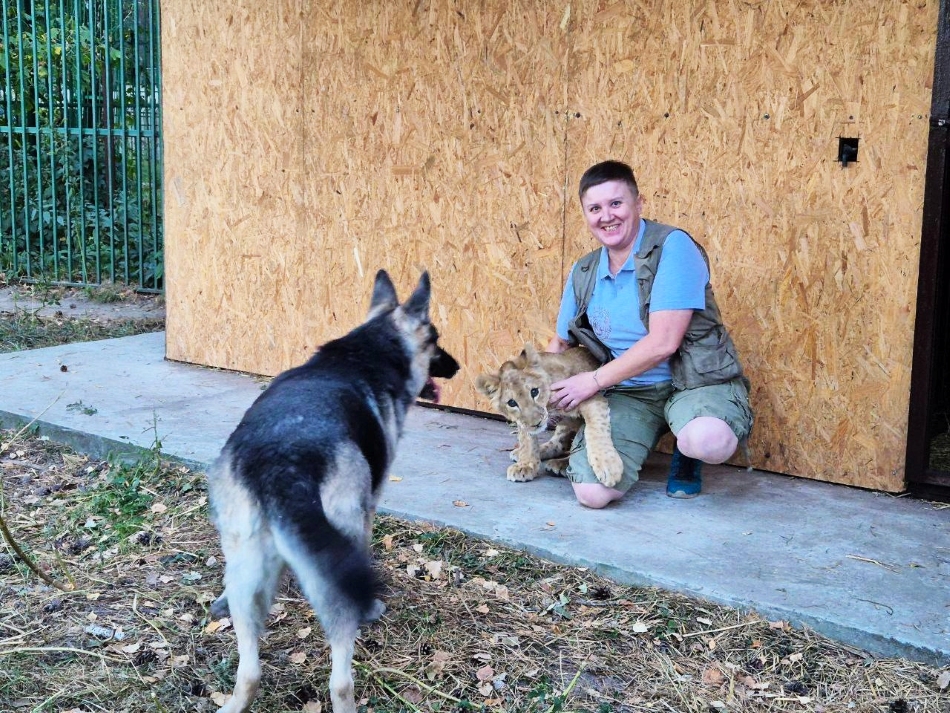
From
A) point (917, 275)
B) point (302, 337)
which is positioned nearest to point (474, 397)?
point (302, 337)

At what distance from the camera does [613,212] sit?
14.7 ft

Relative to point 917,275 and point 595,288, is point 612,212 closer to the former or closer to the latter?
point 595,288

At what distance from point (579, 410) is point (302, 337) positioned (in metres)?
2.90

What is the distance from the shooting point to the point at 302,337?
6.93m

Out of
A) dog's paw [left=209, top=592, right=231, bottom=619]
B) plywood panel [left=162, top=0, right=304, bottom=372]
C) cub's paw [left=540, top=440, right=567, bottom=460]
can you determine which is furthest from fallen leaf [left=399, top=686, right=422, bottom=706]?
plywood panel [left=162, top=0, right=304, bottom=372]

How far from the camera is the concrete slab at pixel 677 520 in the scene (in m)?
3.57

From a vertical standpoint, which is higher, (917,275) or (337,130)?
(337,130)

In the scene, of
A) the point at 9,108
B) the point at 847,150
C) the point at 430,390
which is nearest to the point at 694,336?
the point at 847,150

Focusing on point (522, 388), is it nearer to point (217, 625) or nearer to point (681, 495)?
point (681, 495)

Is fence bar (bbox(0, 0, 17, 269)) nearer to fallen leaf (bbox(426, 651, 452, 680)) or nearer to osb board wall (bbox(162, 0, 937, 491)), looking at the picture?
osb board wall (bbox(162, 0, 937, 491))

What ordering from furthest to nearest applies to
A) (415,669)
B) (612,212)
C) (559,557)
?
(612,212) → (559,557) → (415,669)

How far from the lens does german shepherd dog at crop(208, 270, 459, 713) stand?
266 cm

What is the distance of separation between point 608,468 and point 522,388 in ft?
1.87

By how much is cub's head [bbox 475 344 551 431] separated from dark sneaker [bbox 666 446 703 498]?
2.33ft
